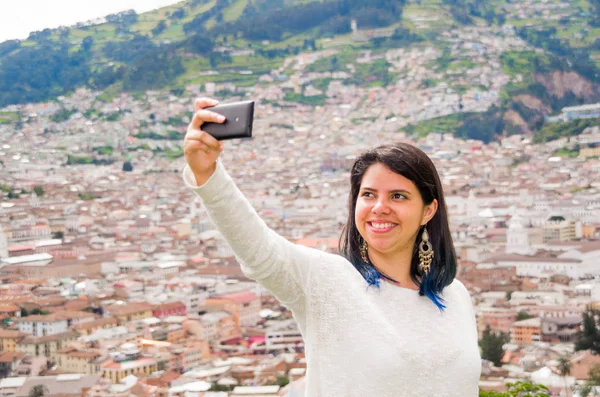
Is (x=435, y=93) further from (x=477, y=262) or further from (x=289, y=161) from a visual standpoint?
(x=477, y=262)

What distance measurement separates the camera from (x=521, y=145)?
35.5 metres

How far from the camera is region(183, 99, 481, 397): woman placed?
0.90 meters

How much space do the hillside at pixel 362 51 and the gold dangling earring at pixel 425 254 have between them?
37.6m

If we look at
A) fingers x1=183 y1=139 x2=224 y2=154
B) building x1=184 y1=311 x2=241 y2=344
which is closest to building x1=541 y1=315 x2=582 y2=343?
building x1=184 y1=311 x2=241 y2=344

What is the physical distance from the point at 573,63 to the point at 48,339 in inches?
1330

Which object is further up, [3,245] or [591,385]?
[3,245]

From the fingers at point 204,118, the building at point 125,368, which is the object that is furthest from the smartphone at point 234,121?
the building at point 125,368

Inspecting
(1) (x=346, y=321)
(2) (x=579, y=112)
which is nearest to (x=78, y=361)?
(1) (x=346, y=321)

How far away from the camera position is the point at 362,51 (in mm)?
46094

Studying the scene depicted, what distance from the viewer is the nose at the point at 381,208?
3.24ft

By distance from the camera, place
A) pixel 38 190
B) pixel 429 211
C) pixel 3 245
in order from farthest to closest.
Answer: pixel 38 190
pixel 3 245
pixel 429 211

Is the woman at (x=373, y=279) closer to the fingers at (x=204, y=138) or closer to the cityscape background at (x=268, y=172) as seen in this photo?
the fingers at (x=204, y=138)

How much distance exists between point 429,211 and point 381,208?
9 cm

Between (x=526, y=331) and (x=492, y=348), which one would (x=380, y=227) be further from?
(x=526, y=331)
